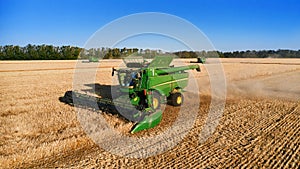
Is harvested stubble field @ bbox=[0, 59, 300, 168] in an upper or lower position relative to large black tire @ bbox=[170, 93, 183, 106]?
lower

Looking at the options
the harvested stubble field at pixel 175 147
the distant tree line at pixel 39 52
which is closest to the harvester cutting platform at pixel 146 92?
the harvested stubble field at pixel 175 147

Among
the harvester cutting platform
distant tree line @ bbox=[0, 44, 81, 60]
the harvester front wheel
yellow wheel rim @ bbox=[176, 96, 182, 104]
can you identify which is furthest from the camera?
distant tree line @ bbox=[0, 44, 81, 60]

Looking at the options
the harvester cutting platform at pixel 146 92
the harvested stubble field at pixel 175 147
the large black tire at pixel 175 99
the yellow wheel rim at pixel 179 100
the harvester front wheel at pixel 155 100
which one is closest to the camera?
the harvested stubble field at pixel 175 147

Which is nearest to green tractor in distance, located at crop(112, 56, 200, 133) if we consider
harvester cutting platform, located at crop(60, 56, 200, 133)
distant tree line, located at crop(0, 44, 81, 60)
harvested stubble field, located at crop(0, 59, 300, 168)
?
harvester cutting platform, located at crop(60, 56, 200, 133)

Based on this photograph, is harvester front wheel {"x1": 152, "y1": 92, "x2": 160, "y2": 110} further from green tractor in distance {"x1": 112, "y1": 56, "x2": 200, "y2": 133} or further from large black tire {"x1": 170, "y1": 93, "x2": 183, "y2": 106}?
large black tire {"x1": 170, "y1": 93, "x2": 183, "y2": 106}

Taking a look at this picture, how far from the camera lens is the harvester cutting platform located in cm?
690

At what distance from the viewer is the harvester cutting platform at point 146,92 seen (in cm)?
690

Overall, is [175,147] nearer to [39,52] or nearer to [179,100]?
[179,100]

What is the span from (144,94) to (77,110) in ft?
8.98

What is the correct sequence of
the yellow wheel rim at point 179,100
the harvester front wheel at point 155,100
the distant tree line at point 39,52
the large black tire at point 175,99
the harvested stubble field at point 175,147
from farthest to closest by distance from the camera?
the distant tree line at point 39,52 < the yellow wheel rim at point 179,100 < the large black tire at point 175,99 < the harvester front wheel at point 155,100 < the harvested stubble field at point 175,147

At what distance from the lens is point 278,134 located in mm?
6117

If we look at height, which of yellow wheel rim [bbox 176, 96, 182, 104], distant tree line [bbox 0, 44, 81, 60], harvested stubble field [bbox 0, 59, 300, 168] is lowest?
harvested stubble field [bbox 0, 59, 300, 168]

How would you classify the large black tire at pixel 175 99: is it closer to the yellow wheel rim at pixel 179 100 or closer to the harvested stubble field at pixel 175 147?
the yellow wheel rim at pixel 179 100

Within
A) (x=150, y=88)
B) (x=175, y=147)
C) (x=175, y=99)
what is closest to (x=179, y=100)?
(x=175, y=99)
